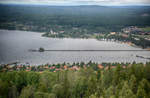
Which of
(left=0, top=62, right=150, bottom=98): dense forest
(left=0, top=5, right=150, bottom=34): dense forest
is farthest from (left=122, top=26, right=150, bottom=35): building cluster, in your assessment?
(left=0, top=62, right=150, bottom=98): dense forest

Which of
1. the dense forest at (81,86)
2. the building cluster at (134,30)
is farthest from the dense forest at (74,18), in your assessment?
the dense forest at (81,86)

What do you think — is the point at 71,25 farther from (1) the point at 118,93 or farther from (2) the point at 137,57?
(1) the point at 118,93

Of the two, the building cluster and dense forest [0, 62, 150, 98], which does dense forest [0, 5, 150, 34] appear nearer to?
the building cluster

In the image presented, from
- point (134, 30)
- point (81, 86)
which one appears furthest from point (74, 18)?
point (81, 86)

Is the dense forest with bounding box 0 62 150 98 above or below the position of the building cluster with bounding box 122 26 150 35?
below

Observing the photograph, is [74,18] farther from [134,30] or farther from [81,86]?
[81,86]

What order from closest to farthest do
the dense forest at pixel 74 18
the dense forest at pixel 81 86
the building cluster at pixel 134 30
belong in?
the dense forest at pixel 81 86 → the building cluster at pixel 134 30 → the dense forest at pixel 74 18

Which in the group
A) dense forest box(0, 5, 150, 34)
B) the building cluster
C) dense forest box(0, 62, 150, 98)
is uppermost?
dense forest box(0, 5, 150, 34)

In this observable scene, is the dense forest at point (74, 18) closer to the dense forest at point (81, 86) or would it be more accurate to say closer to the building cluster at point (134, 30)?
the building cluster at point (134, 30)
